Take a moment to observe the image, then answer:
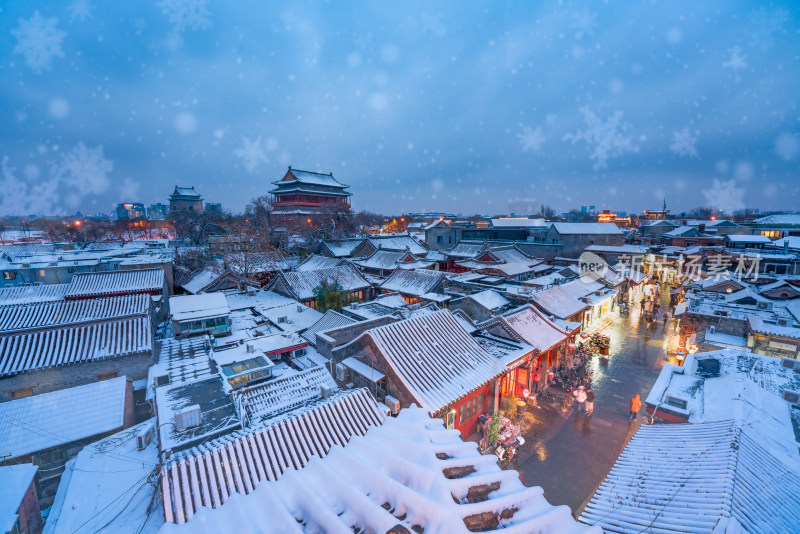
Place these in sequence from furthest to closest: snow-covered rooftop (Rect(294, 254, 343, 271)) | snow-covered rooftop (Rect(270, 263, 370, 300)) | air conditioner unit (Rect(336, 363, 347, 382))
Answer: snow-covered rooftop (Rect(294, 254, 343, 271))
snow-covered rooftop (Rect(270, 263, 370, 300))
air conditioner unit (Rect(336, 363, 347, 382))

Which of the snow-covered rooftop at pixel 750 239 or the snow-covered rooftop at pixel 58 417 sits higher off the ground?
the snow-covered rooftop at pixel 750 239

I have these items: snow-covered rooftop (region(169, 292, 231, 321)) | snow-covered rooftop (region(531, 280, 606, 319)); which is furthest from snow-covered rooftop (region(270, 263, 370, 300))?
snow-covered rooftop (region(531, 280, 606, 319))

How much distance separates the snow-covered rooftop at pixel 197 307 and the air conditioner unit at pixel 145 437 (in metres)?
8.23

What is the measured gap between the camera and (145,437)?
8383mm

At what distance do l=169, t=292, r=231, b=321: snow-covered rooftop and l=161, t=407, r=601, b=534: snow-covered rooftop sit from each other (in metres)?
15.2

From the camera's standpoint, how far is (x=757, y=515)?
Answer: 18.5ft

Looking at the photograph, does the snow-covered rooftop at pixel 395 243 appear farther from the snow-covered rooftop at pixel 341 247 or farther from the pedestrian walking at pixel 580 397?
the pedestrian walking at pixel 580 397

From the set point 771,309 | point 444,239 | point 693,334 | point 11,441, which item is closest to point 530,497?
point 11,441

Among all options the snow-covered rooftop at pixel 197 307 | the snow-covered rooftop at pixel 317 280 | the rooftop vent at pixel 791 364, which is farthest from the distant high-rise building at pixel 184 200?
the rooftop vent at pixel 791 364

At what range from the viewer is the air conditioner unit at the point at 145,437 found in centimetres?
823

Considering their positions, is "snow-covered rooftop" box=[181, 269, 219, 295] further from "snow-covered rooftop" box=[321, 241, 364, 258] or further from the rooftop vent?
the rooftop vent

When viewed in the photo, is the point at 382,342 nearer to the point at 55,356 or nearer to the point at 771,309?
the point at 55,356

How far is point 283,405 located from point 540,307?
15.6 metres

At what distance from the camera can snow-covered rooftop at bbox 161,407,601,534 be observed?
2855 mm
